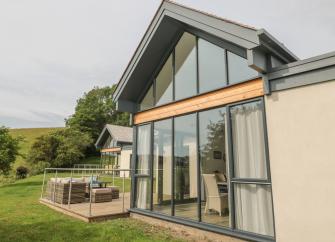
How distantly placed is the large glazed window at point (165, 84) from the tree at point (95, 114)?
3847 centimetres

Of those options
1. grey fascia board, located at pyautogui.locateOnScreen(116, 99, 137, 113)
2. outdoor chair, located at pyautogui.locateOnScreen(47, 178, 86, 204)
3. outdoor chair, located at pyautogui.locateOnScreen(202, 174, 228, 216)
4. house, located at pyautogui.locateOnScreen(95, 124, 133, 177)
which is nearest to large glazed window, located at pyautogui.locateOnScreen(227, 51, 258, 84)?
outdoor chair, located at pyautogui.locateOnScreen(202, 174, 228, 216)

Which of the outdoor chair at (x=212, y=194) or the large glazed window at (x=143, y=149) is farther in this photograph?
the large glazed window at (x=143, y=149)

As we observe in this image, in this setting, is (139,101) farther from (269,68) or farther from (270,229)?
(270,229)

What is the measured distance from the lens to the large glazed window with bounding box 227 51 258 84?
202 inches

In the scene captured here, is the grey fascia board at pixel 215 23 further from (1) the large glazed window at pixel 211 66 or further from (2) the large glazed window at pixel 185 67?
(2) the large glazed window at pixel 185 67

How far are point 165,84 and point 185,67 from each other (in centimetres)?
87

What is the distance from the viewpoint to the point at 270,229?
433 centimetres

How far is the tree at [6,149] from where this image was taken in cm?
1644

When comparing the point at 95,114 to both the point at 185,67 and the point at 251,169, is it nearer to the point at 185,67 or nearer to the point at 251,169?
the point at 185,67

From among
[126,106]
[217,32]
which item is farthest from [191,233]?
[217,32]

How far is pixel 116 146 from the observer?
93.9 ft

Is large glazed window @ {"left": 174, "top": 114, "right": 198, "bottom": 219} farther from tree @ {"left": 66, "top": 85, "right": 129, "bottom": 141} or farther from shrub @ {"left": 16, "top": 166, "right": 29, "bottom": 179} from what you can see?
tree @ {"left": 66, "top": 85, "right": 129, "bottom": 141}

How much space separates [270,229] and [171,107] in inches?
148

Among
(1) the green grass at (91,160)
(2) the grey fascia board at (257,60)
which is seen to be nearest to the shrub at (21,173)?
(1) the green grass at (91,160)
